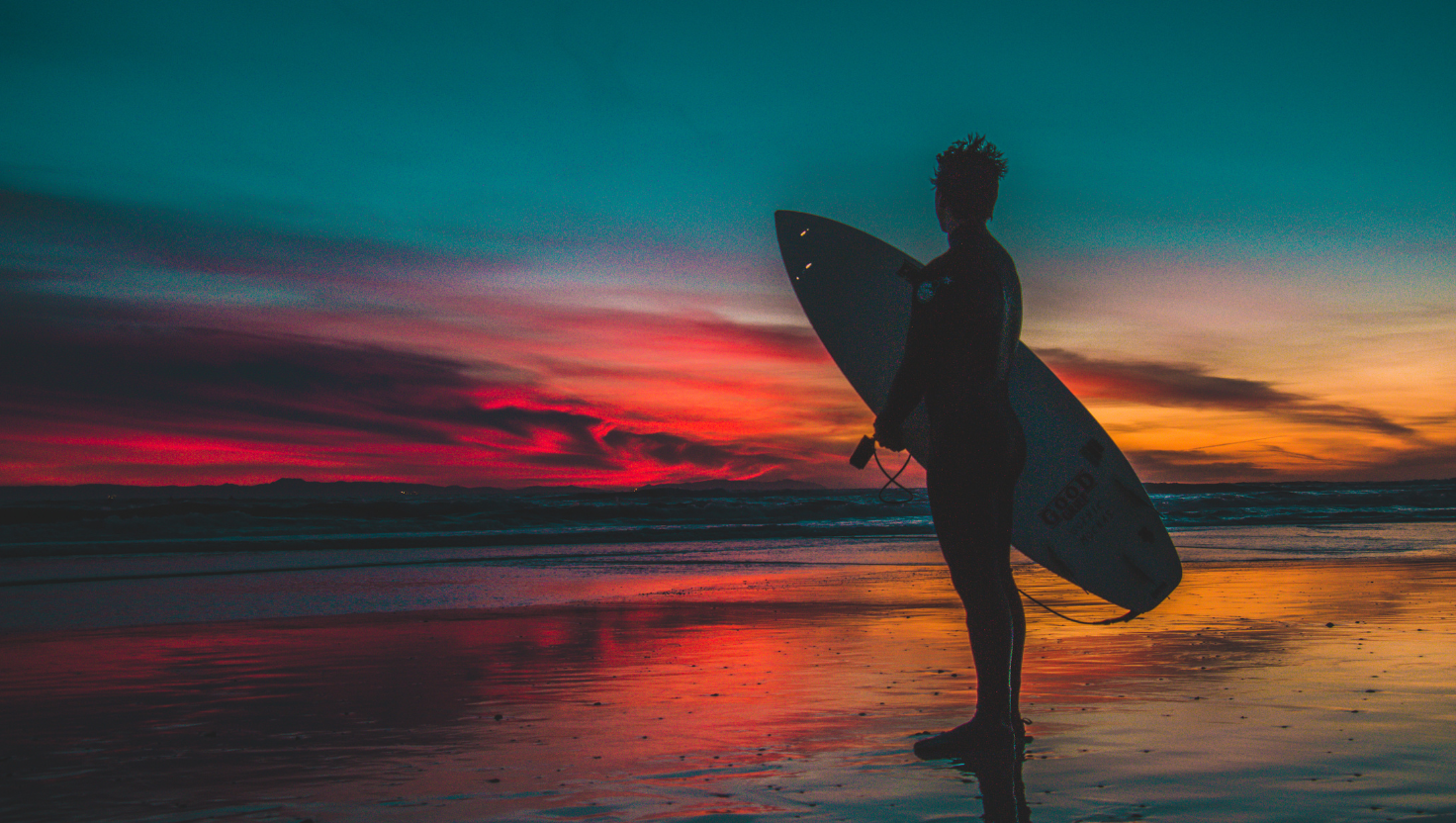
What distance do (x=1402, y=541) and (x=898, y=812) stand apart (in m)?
14.2

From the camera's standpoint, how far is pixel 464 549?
14.2 metres

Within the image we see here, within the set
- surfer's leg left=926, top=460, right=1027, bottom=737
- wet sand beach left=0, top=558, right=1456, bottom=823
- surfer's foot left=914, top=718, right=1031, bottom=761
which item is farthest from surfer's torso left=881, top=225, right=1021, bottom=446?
wet sand beach left=0, top=558, right=1456, bottom=823

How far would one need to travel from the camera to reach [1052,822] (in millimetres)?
2174

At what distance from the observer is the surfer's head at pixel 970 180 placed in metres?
2.97

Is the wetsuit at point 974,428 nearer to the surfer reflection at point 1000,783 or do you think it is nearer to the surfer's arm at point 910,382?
the surfer's arm at point 910,382

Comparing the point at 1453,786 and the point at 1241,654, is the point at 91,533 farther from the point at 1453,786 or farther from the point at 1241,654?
the point at 1453,786

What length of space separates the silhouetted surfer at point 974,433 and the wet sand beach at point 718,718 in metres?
0.22

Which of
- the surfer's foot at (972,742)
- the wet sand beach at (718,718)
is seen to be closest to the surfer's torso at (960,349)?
the surfer's foot at (972,742)

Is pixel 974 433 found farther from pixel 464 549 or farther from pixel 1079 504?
pixel 464 549

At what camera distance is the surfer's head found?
297 centimetres

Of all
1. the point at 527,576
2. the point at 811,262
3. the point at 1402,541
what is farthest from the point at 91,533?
the point at 1402,541

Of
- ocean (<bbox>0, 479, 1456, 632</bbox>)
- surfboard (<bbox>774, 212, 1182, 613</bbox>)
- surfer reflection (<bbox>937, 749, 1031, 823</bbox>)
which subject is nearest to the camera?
surfer reflection (<bbox>937, 749, 1031, 823</bbox>)

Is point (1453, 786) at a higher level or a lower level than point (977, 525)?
lower

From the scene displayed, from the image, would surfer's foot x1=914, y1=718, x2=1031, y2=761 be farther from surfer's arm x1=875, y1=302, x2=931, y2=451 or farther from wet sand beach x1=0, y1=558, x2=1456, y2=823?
surfer's arm x1=875, y1=302, x2=931, y2=451
